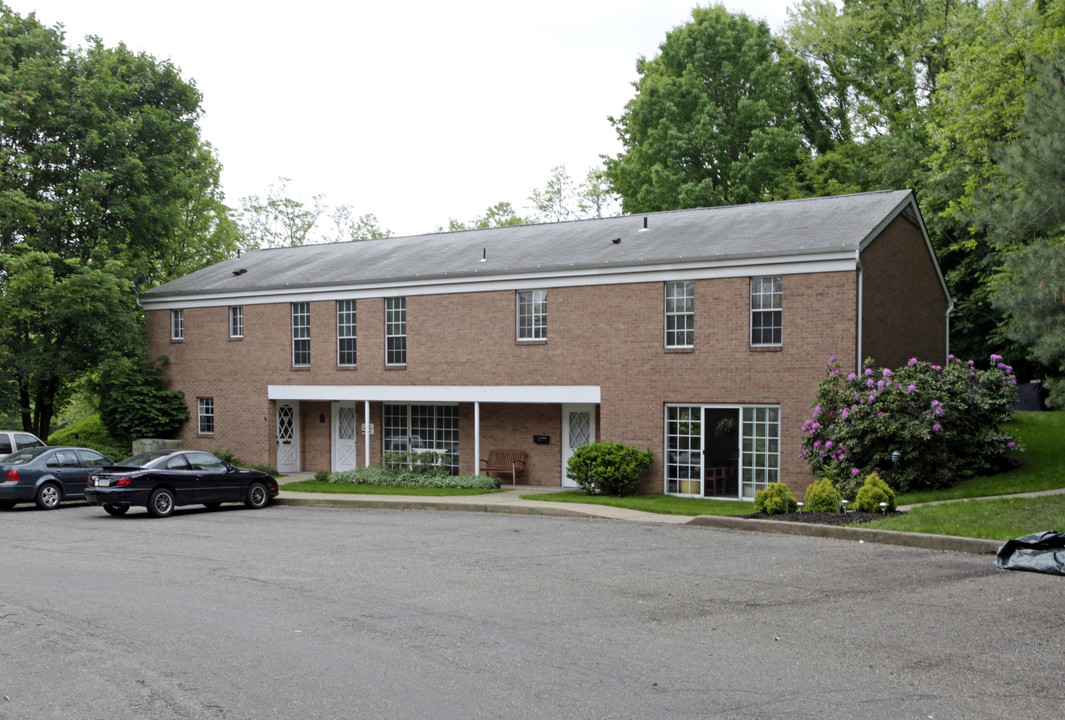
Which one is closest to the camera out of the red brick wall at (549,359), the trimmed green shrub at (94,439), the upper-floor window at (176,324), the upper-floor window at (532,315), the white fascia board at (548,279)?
the white fascia board at (548,279)

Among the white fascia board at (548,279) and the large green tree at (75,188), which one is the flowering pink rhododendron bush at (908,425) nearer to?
the white fascia board at (548,279)

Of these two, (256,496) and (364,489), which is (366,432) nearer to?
(364,489)

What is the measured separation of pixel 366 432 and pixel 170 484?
26.6 ft

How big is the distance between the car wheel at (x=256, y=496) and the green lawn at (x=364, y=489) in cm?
239

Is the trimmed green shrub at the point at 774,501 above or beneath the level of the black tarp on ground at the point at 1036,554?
beneath

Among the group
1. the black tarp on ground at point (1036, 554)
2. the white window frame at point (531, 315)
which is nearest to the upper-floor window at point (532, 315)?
the white window frame at point (531, 315)

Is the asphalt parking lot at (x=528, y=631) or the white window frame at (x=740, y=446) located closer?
the asphalt parking lot at (x=528, y=631)

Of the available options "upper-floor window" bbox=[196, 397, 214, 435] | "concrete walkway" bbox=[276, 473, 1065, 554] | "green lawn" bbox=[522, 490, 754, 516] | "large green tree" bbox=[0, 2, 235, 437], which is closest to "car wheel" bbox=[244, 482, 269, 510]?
"concrete walkway" bbox=[276, 473, 1065, 554]

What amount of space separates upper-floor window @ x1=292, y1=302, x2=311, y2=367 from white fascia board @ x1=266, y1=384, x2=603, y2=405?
0.85m

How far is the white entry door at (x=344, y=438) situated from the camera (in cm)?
3081

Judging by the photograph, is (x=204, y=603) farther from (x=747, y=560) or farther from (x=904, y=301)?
(x=904, y=301)

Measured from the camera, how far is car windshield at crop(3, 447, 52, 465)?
2305 centimetres

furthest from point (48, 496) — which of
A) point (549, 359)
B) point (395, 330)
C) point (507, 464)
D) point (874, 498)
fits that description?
point (874, 498)

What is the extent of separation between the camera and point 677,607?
10.4m
